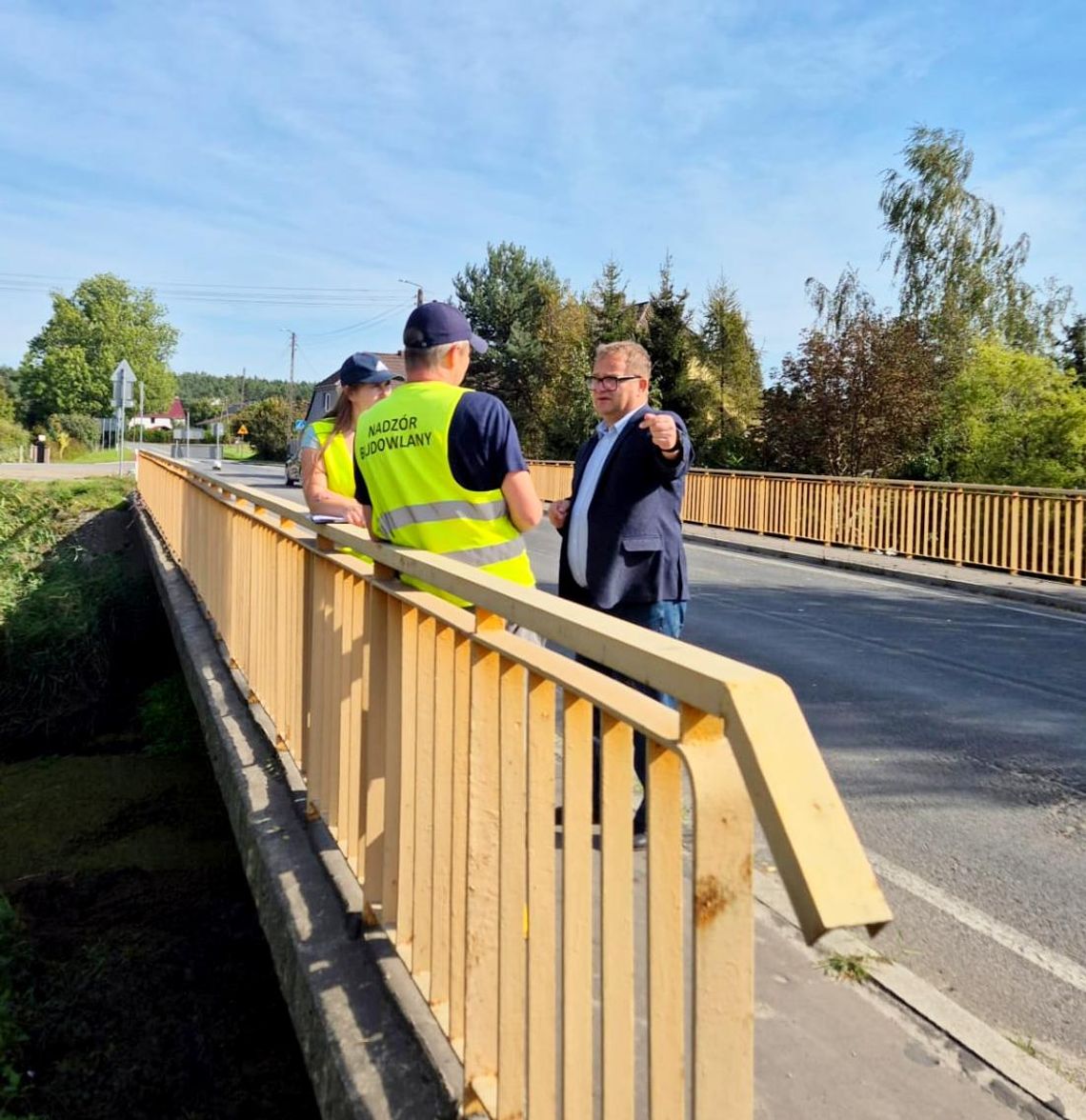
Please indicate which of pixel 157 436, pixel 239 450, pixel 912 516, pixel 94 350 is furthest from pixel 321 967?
pixel 157 436

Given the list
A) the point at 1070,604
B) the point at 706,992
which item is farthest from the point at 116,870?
the point at 1070,604

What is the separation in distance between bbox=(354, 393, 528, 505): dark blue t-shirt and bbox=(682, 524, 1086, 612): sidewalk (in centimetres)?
1004

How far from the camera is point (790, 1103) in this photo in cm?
229

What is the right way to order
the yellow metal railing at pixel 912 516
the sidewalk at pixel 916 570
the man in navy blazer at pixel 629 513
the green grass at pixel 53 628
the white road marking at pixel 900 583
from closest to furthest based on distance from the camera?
1. the man in navy blazer at pixel 629 513
2. the green grass at pixel 53 628
3. the white road marking at pixel 900 583
4. the sidewalk at pixel 916 570
5. the yellow metal railing at pixel 912 516

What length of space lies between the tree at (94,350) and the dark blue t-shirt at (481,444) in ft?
303

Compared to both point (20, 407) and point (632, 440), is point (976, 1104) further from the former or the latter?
point (20, 407)

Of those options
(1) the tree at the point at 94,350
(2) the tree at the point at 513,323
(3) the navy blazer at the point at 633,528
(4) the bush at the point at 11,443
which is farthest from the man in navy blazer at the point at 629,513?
(1) the tree at the point at 94,350

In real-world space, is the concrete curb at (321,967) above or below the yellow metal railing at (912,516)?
below

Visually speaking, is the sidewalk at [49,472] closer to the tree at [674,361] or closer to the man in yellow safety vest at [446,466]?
the tree at [674,361]

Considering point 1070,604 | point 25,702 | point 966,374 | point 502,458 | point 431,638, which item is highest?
point 966,374

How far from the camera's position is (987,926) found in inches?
138

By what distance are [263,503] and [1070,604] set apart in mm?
9566

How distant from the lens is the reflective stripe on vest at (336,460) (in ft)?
15.7

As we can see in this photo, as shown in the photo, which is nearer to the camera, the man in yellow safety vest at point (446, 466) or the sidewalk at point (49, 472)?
the man in yellow safety vest at point (446, 466)
